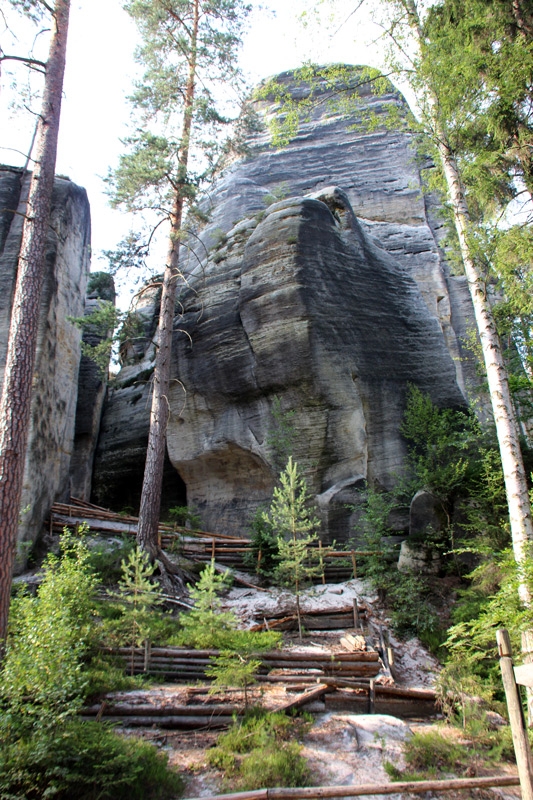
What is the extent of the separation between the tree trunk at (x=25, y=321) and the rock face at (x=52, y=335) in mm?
3376

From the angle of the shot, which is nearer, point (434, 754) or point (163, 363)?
point (434, 754)

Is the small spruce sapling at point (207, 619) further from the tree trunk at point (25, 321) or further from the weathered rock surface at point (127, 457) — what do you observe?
the weathered rock surface at point (127, 457)

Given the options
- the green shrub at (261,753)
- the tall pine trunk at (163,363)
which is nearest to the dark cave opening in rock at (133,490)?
the tall pine trunk at (163,363)

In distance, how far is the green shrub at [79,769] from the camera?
4.86 metres

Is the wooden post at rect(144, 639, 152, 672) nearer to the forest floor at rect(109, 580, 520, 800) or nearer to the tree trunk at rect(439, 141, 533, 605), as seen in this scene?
the forest floor at rect(109, 580, 520, 800)

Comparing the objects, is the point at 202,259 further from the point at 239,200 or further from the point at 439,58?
the point at 439,58

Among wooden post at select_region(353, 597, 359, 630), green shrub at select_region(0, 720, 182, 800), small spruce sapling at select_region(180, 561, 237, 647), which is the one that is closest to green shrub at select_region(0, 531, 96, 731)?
green shrub at select_region(0, 720, 182, 800)

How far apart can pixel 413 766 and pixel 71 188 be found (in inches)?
671

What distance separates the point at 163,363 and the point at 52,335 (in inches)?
138

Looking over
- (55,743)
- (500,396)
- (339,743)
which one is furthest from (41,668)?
(500,396)

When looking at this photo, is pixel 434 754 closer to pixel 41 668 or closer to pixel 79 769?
pixel 79 769

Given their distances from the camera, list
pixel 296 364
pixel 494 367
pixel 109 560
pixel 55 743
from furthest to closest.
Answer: pixel 296 364 → pixel 109 560 → pixel 494 367 → pixel 55 743

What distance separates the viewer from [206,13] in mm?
15938

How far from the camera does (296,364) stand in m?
15.0
